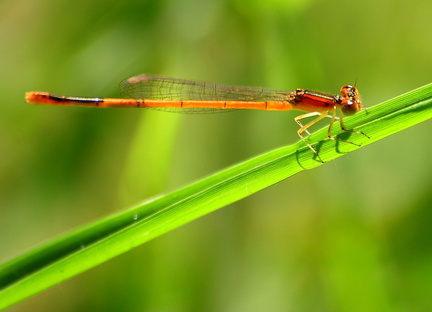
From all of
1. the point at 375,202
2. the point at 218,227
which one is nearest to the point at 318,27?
the point at 375,202

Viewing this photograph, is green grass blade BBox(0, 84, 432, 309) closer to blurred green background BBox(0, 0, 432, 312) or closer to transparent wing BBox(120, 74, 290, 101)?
blurred green background BBox(0, 0, 432, 312)

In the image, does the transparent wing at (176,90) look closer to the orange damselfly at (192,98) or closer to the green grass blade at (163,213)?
the orange damselfly at (192,98)

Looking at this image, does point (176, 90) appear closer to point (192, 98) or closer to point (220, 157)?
point (192, 98)

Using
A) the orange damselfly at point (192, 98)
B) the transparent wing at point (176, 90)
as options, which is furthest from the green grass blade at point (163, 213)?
the transparent wing at point (176, 90)

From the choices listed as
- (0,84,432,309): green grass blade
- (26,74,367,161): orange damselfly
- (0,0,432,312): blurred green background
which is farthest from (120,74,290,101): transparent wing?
(0,84,432,309): green grass blade

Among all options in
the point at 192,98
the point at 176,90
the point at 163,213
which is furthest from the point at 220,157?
the point at 163,213

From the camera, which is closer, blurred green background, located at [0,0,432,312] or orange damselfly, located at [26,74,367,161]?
blurred green background, located at [0,0,432,312]
